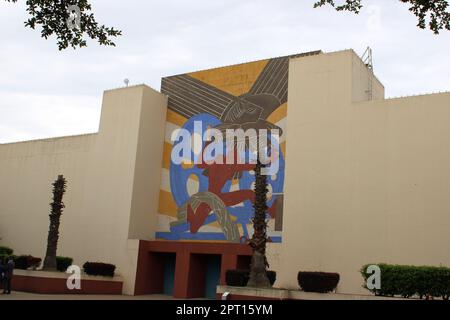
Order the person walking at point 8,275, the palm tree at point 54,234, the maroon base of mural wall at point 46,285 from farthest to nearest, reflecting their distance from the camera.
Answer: the palm tree at point 54,234
the maroon base of mural wall at point 46,285
the person walking at point 8,275

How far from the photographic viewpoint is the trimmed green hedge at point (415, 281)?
1456 centimetres

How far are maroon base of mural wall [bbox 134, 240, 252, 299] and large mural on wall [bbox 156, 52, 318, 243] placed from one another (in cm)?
95

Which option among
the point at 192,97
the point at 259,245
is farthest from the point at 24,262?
the point at 192,97

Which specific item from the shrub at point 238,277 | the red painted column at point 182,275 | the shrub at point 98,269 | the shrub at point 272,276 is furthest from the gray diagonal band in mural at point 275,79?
the shrub at point 98,269

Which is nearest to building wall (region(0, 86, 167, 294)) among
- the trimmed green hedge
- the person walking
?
the person walking

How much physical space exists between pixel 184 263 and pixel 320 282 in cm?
933

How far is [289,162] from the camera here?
22.0m

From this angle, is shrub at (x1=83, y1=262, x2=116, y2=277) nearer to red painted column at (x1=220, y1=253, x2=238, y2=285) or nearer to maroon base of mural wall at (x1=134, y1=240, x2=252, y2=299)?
maroon base of mural wall at (x1=134, y1=240, x2=252, y2=299)

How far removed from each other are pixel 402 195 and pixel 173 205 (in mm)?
11712

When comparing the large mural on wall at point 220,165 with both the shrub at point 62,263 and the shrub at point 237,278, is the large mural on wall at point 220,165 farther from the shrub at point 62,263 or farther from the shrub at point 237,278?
the shrub at point 62,263

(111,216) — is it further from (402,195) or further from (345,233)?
(402,195)

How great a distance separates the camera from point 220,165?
83.1ft

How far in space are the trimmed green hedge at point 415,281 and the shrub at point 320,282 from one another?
141 cm

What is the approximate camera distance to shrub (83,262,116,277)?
2409 cm
